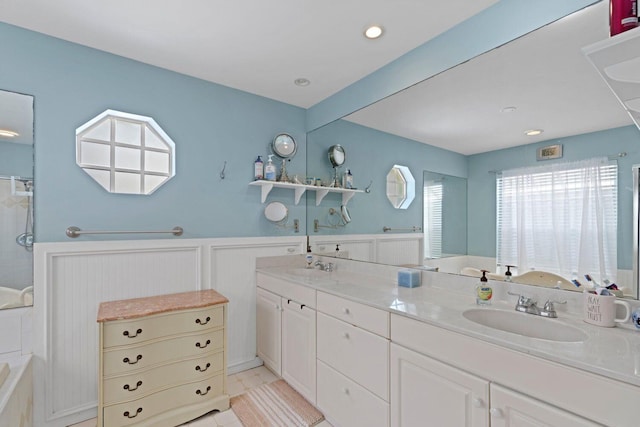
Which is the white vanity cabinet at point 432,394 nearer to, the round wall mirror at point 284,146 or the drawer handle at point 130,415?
the drawer handle at point 130,415

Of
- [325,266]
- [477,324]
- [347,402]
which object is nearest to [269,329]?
[325,266]

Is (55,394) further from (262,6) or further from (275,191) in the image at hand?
(262,6)

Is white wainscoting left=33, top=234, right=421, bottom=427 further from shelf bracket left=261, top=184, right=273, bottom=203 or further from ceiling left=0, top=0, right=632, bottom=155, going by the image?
ceiling left=0, top=0, right=632, bottom=155

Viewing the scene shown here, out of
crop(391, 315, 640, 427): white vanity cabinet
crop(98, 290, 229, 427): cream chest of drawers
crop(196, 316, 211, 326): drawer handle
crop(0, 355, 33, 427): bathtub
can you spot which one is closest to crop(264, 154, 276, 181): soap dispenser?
crop(98, 290, 229, 427): cream chest of drawers

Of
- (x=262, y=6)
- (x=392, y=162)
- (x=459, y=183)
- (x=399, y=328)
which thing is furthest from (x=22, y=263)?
(x=459, y=183)

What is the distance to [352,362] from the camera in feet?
5.75

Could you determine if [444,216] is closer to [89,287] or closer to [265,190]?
[265,190]

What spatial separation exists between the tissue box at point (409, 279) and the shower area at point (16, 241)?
7.72 feet

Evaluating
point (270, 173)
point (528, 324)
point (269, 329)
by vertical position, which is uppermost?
point (270, 173)

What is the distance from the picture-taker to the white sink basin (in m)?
1.27

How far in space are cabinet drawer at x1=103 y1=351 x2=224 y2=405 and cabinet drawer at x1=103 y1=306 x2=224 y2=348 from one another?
0.67 feet

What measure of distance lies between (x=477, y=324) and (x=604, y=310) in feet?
1.69

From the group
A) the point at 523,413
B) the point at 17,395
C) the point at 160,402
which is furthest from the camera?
the point at 160,402

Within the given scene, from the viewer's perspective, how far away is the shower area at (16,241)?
1.81 m
